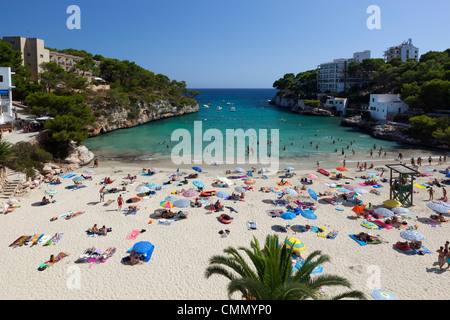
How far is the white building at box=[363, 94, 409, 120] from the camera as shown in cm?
4831

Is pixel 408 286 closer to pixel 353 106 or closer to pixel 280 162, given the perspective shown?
pixel 280 162

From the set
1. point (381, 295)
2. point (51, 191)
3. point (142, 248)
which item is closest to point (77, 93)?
point (51, 191)

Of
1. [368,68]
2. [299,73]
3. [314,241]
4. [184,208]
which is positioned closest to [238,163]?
[184,208]

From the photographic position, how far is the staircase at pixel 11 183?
17.0 meters

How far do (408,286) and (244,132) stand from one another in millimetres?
39971

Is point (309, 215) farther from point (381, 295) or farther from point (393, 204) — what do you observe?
point (381, 295)

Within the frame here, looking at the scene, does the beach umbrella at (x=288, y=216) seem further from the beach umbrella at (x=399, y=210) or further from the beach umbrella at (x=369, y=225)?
the beach umbrella at (x=399, y=210)

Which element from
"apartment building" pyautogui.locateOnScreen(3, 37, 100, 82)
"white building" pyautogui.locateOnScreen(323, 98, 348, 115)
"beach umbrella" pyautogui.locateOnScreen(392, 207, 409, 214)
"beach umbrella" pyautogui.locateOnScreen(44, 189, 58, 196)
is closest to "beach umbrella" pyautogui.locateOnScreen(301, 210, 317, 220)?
"beach umbrella" pyautogui.locateOnScreen(392, 207, 409, 214)

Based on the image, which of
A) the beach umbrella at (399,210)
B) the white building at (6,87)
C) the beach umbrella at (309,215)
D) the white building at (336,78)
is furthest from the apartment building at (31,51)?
the white building at (336,78)

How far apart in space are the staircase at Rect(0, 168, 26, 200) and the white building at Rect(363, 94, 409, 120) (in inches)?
2000

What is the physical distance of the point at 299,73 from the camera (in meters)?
109

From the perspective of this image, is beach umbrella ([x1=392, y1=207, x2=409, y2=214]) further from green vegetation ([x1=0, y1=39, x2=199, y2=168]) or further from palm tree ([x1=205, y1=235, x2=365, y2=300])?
green vegetation ([x1=0, y1=39, x2=199, y2=168])

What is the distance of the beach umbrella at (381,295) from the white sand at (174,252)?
0.20m

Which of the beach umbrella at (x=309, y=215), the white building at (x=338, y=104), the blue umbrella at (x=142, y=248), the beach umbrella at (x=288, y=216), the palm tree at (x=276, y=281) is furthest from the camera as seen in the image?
the white building at (x=338, y=104)
